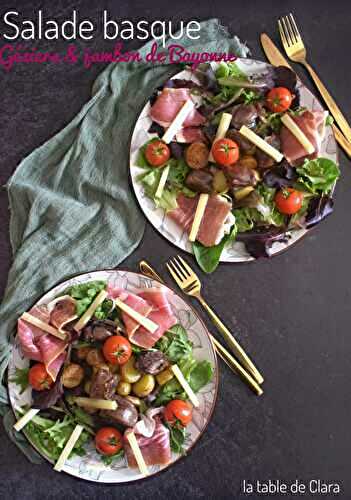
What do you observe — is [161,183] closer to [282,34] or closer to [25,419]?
[282,34]

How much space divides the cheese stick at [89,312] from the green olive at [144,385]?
337mm

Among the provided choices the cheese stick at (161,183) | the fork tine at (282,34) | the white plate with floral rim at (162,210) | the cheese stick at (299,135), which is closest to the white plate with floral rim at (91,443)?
the white plate with floral rim at (162,210)

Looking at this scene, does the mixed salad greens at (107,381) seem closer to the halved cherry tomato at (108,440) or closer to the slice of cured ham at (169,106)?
the halved cherry tomato at (108,440)

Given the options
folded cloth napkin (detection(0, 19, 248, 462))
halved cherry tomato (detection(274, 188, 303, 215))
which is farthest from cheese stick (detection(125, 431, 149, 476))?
halved cherry tomato (detection(274, 188, 303, 215))

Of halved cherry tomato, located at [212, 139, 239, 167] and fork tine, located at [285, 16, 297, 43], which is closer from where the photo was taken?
halved cherry tomato, located at [212, 139, 239, 167]

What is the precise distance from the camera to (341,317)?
9.36 feet

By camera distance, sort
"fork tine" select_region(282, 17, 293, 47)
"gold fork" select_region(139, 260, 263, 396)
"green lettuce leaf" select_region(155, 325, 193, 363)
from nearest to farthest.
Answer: "green lettuce leaf" select_region(155, 325, 193, 363), "gold fork" select_region(139, 260, 263, 396), "fork tine" select_region(282, 17, 293, 47)

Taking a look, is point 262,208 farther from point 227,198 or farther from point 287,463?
point 287,463

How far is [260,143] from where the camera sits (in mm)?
2668

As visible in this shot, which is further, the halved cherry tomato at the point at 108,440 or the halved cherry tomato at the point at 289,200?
the halved cherry tomato at the point at 289,200

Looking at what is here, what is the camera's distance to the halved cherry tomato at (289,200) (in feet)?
8.79

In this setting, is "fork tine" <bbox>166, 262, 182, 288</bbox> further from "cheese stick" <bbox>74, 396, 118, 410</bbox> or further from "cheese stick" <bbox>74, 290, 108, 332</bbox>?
"cheese stick" <bbox>74, 396, 118, 410</bbox>

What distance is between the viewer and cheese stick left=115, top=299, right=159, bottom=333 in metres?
2.59

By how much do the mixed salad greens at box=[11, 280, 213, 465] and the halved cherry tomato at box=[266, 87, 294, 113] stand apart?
3.11 ft
